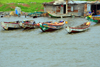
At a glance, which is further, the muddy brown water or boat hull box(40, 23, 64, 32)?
boat hull box(40, 23, 64, 32)

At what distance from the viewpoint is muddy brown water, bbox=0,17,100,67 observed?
16.3 m

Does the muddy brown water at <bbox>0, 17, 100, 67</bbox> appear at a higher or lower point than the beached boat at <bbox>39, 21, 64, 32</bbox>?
lower

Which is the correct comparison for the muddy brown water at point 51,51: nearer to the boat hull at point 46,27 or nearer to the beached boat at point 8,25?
the boat hull at point 46,27

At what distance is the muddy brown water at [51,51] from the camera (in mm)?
16297

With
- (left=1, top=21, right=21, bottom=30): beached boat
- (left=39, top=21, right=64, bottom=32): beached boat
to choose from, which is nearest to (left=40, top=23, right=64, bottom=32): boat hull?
(left=39, top=21, right=64, bottom=32): beached boat

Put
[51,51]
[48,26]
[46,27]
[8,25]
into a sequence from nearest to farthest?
[51,51]
[46,27]
[48,26]
[8,25]

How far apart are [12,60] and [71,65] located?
518cm

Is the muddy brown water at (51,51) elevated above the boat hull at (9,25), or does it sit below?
below

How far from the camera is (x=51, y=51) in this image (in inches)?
760

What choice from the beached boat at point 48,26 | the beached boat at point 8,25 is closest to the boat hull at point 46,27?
the beached boat at point 48,26

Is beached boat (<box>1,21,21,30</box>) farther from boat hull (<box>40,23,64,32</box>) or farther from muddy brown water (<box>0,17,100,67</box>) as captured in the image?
boat hull (<box>40,23,64,32</box>)

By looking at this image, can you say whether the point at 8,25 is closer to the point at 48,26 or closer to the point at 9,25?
the point at 9,25

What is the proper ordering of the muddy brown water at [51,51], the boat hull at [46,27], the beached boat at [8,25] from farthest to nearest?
the beached boat at [8,25], the boat hull at [46,27], the muddy brown water at [51,51]

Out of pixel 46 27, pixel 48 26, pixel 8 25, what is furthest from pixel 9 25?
pixel 48 26
